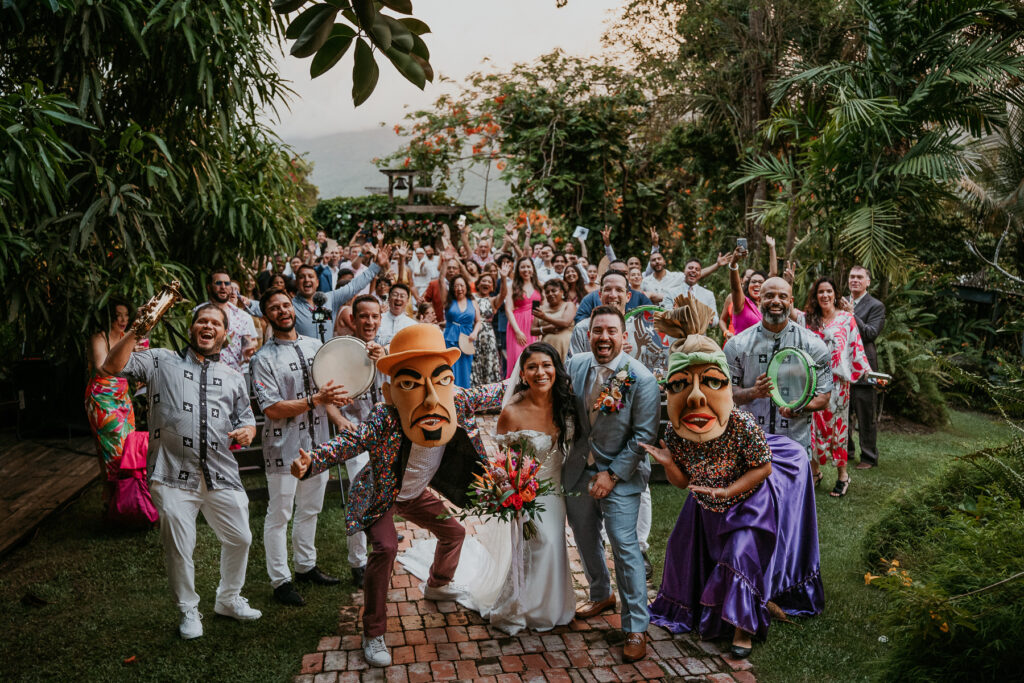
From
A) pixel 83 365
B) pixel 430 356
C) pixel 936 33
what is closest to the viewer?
pixel 430 356

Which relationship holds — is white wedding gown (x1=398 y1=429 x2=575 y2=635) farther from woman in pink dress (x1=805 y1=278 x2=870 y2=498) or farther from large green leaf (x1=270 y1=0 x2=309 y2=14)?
woman in pink dress (x1=805 y1=278 x2=870 y2=498)

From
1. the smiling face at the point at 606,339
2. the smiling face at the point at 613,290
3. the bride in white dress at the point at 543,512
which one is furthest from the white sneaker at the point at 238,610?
the smiling face at the point at 613,290

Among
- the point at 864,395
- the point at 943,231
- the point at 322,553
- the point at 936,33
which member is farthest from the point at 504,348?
the point at 943,231

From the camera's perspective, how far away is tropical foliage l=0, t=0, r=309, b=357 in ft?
18.9

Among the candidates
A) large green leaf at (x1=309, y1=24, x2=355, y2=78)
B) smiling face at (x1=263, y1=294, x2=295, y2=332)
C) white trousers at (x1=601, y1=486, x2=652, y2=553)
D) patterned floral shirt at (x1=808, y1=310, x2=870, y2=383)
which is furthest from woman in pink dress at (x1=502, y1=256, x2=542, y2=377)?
large green leaf at (x1=309, y1=24, x2=355, y2=78)

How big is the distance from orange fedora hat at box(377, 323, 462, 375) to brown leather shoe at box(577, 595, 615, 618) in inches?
76.3

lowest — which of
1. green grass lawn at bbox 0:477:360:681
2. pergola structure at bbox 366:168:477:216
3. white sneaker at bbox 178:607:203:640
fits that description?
green grass lawn at bbox 0:477:360:681

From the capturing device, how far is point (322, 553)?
616cm

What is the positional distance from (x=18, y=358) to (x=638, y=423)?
7.89m

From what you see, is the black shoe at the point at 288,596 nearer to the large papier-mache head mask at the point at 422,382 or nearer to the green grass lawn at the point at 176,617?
the green grass lawn at the point at 176,617

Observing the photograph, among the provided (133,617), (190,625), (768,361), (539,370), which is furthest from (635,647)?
(133,617)

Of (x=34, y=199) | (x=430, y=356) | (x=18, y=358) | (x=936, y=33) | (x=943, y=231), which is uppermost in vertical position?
(x=936, y=33)

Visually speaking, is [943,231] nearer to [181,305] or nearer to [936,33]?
[936,33]

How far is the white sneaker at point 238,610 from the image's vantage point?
5.05m
